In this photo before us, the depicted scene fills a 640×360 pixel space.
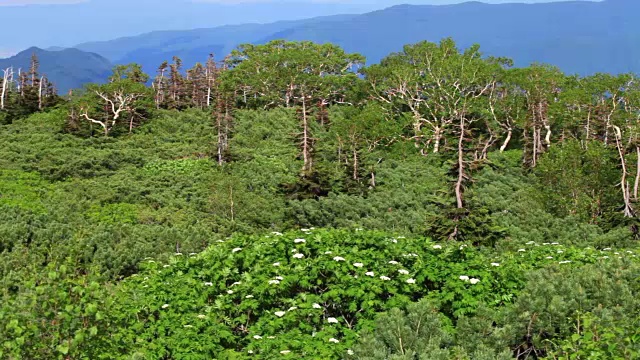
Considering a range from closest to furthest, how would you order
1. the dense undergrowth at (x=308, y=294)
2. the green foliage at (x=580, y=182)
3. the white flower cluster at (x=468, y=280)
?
the dense undergrowth at (x=308, y=294) → the white flower cluster at (x=468, y=280) → the green foliage at (x=580, y=182)

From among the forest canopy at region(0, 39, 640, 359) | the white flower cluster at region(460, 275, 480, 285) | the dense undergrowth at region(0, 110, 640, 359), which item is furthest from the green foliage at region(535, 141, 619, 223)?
the white flower cluster at region(460, 275, 480, 285)

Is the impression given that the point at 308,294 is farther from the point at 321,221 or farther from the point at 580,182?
the point at 580,182

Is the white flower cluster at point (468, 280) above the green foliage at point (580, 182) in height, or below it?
above

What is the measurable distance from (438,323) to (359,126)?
104 ft

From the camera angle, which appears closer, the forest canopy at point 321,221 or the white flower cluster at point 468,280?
the forest canopy at point 321,221

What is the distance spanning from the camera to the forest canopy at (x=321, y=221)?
6.45 m

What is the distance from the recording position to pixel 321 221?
22547 mm

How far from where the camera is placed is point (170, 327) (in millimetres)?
7305

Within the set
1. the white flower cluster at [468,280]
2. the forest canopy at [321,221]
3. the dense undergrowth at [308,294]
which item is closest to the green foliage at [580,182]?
the forest canopy at [321,221]

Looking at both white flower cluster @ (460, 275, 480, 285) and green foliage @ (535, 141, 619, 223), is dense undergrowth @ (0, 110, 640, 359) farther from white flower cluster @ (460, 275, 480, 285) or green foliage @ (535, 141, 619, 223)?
green foliage @ (535, 141, 619, 223)

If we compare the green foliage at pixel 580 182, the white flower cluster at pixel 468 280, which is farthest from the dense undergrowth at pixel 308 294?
the green foliage at pixel 580 182

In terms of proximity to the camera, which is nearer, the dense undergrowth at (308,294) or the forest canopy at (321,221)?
the dense undergrowth at (308,294)

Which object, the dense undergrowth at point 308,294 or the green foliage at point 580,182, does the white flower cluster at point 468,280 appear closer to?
the dense undergrowth at point 308,294

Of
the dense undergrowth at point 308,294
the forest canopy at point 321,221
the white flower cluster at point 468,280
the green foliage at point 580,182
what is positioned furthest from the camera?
the green foliage at point 580,182
